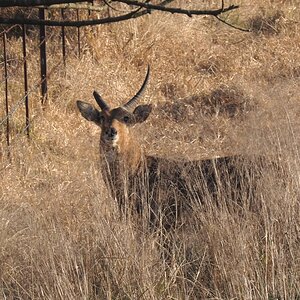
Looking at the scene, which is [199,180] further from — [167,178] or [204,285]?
[204,285]

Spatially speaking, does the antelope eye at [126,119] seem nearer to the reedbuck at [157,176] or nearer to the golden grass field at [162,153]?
the reedbuck at [157,176]

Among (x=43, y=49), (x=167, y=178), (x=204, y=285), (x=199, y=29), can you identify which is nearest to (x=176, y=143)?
(x=43, y=49)

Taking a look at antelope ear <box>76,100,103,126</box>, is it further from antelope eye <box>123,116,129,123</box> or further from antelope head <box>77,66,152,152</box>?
antelope eye <box>123,116,129,123</box>

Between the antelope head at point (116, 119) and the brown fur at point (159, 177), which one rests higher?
the antelope head at point (116, 119)

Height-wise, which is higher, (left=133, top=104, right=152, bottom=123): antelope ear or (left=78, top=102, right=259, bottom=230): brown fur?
(left=133, top=104, right=152, bottom=123): antelope ear

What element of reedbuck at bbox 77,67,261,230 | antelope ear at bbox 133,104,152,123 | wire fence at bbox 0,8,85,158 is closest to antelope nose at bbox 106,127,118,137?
reedbuck at bbox 77,67,261,230

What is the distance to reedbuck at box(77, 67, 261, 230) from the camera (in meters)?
5.94

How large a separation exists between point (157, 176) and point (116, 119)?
1247 mm

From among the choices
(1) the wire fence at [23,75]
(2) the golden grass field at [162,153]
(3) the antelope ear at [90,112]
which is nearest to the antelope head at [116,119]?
(3) the antelope ear at [90,112]

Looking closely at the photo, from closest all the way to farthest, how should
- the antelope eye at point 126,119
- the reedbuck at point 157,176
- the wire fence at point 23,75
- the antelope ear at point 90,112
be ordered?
the reedbuck at point 157,176 < the antelope eye at point 126,119 < the antelope ear at point 90,112 < the wire fence at point 23,75

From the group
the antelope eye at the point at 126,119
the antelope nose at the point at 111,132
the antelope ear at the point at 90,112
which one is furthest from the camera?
the antelope ear at the point at 90,112

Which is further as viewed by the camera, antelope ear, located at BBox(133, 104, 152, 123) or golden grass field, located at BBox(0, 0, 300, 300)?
antelope ear, located at BBox(133, 104, 152, 123)

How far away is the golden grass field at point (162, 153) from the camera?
512cm

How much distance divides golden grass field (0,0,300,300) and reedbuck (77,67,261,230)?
180mm
